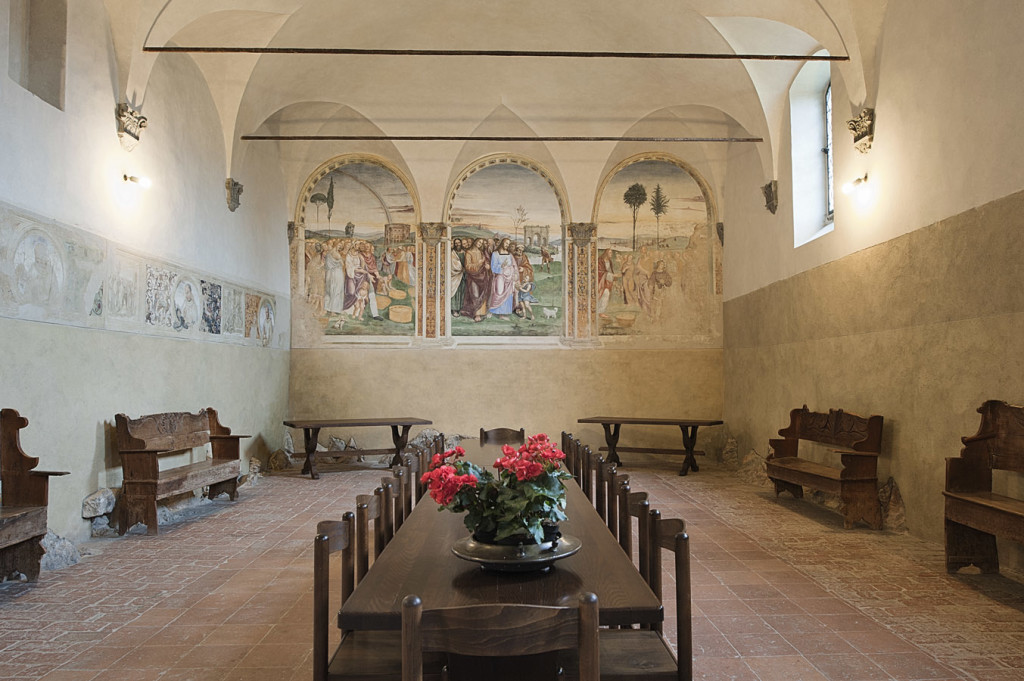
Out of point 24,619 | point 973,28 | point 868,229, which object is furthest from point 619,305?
point 24,619

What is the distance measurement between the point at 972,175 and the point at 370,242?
9.55 m

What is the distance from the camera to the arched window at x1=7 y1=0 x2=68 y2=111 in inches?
260

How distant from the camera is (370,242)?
13.1 meters

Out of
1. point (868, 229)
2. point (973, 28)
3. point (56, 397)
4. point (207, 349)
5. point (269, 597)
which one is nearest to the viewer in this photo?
point (269, 597)

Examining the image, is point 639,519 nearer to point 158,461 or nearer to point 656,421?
point 158,461

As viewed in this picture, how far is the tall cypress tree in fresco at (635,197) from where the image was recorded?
1323 cm

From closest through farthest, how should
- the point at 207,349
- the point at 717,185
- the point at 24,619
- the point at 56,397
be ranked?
1. the point at 24,619
2. the point at 56,397
3. the point at 207,349
4. the point at 717,185

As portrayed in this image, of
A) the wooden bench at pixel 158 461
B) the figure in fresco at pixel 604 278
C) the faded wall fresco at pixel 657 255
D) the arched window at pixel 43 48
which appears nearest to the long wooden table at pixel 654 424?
the faded wall fresco at pixel 657 255

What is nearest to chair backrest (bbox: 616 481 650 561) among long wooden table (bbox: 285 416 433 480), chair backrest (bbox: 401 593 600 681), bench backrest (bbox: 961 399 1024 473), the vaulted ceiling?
chair backrest (bbox: 401 593 600 681)

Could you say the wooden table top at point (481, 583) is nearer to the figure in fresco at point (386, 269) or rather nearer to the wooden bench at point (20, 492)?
the wooden bench at point (20, 492)

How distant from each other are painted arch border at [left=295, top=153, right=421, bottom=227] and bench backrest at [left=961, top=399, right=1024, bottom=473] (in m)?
9.63

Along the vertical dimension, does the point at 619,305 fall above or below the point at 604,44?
below

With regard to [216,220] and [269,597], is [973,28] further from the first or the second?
[216,220]

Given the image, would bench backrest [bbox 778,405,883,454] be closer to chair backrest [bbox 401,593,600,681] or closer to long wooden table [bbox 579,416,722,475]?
long wooden table [bbox 579,416,722,475]
